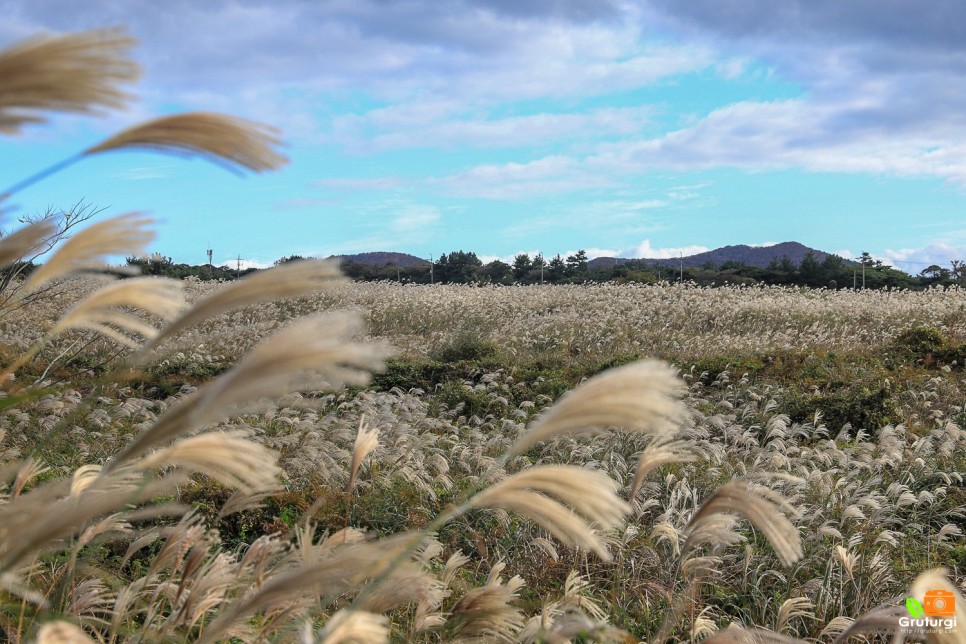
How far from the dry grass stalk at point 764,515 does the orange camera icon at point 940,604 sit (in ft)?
0.87

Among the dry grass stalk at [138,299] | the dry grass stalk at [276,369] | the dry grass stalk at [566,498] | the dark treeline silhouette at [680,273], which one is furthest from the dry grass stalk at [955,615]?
the dark treeline silhouette at [680,273]

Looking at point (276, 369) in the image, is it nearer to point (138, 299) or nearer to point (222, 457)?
point (222, 457)

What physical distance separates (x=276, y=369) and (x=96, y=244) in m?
0.95

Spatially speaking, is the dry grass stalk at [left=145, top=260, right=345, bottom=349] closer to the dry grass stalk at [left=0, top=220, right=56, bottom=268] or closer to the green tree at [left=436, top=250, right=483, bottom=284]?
the dry grass stalk at [left=0, top=220, right=56, bottom=268]

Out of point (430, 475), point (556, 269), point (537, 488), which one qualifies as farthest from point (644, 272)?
point (537, 488)

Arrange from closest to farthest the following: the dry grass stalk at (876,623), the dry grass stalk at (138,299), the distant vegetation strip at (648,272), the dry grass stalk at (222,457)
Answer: the dry grass stalk at (222,457)
the dry grass stalk at (138,299)
the dry grass stalk at (876,623)
the distant vegetation strip at (648,272)

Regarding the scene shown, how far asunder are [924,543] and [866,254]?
127ft

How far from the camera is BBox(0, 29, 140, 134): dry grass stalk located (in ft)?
4.36

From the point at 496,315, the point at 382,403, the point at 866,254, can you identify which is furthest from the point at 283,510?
the point at 866,254

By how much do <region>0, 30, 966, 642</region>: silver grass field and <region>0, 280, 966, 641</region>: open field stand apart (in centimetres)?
2

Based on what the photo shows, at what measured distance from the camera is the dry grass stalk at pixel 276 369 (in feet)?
3.99

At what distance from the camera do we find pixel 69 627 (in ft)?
4.57

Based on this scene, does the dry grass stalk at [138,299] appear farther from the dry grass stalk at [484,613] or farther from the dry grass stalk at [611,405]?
the dry grass stalk at [484,613]

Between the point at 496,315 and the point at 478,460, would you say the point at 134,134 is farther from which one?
the point at 496,315
